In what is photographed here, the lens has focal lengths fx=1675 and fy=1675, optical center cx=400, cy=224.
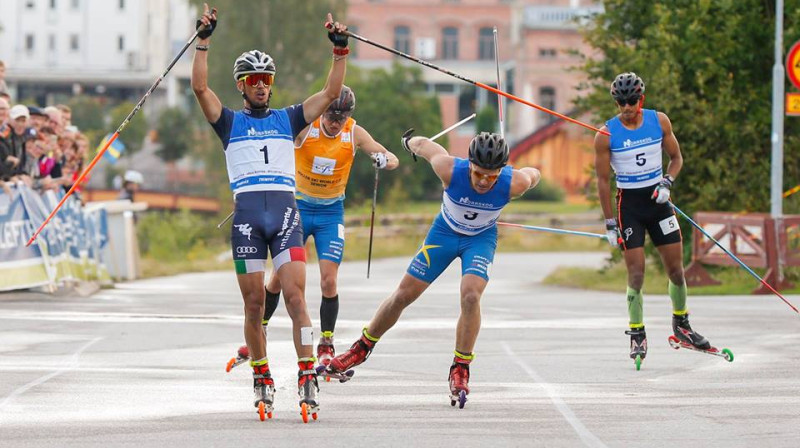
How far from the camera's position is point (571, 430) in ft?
31.6

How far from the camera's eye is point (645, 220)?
13.7 m

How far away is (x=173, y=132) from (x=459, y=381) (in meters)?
85.8

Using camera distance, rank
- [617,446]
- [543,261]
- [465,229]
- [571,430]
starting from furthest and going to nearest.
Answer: [543,261] → [465,229] → [571,430] → [617,446]

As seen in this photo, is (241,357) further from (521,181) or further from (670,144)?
(670,144)

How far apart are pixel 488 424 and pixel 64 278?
43.0 feet

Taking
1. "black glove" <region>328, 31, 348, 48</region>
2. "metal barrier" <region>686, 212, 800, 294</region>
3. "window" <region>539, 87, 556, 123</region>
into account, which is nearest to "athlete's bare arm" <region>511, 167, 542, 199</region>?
"black glove" <region>328, 31, 348, 48</region>

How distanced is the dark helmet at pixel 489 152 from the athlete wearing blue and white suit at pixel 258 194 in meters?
1.02

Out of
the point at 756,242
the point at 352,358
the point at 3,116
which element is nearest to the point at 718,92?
the point at 756,242

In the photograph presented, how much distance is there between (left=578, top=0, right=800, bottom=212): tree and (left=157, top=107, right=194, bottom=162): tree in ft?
225

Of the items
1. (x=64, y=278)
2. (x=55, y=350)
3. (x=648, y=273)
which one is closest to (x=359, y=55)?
(x=648, y=273)

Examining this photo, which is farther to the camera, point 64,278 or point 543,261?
point 543,261

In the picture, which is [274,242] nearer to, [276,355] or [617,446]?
[617,446]

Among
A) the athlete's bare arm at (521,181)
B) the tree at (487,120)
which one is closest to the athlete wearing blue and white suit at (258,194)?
the athlete's bare arm at (521,181)

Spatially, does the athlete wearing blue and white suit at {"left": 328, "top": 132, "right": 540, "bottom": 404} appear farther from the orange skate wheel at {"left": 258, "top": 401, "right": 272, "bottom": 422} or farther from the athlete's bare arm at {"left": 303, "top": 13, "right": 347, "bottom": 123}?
the orange skate wheel at {"left": 258, "top": 401, "right": 272, "bottom": 422}
